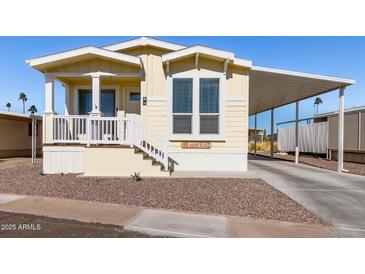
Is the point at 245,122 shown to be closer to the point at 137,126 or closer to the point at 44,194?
the point at 137,126

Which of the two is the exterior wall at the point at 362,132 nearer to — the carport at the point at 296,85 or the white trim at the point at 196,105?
the carport at the point at 296,85

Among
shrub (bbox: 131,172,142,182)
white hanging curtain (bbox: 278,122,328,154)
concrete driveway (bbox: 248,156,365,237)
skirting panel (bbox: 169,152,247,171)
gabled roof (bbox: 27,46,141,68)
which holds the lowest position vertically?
concrete driveway (bbox: 248,156,365,237)

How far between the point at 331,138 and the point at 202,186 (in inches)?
522

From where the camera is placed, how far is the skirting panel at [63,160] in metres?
8.73

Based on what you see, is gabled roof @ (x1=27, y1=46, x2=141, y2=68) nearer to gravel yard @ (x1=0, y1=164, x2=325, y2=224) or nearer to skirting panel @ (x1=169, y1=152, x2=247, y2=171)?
skirting panel @ (x1=169, y1=152, x2=247, y2=171)

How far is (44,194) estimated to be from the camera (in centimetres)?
636

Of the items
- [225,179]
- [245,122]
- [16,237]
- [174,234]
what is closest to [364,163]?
[245,122]

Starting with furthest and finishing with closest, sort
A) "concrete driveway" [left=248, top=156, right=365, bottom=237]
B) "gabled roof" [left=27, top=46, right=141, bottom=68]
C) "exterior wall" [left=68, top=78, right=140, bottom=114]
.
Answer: "exterior wall" [left=68, top=78, right=140, bottom=114] < "gabled roof" [left=27, top=46, right=141, bottom=68] < "concrete driveway" [left=248, top=156, right=365, bottom=237]

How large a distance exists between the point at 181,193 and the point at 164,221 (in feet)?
6.04

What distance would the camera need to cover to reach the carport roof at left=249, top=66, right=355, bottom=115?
931 cm

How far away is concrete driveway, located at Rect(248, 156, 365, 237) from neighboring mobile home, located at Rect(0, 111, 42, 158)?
51.4ft

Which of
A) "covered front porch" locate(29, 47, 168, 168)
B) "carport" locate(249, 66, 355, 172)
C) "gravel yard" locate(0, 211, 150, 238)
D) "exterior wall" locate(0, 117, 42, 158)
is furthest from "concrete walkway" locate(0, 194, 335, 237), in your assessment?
"exterior wall" locate(0, 117, 42, 158)

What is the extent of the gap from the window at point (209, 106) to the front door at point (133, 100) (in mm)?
2723

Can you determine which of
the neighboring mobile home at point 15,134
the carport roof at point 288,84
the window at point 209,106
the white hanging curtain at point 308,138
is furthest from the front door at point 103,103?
the white hanging curtain at point 308,138
